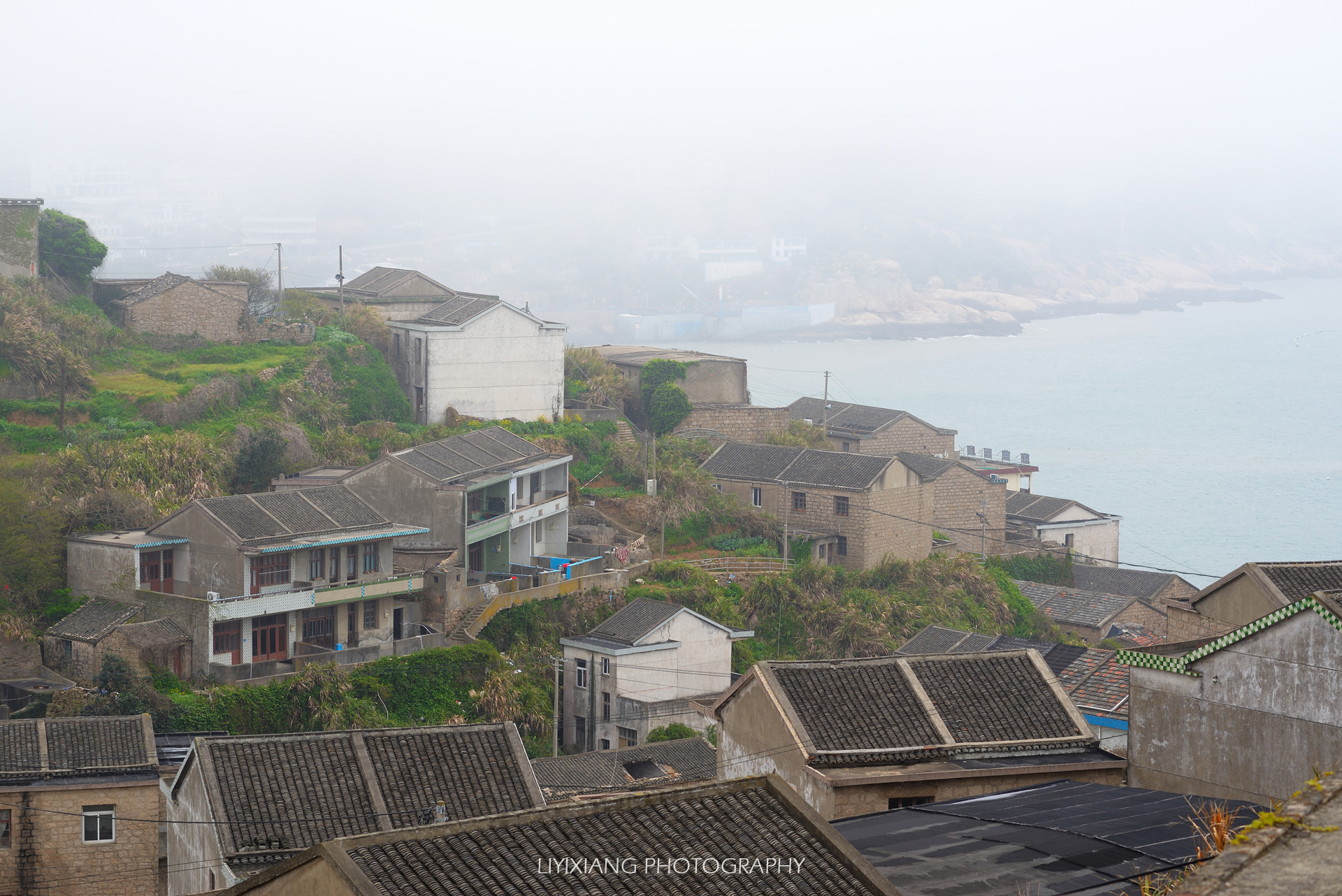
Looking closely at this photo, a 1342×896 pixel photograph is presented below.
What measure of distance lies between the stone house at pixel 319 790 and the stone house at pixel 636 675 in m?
14.4

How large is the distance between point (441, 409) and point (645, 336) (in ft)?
420

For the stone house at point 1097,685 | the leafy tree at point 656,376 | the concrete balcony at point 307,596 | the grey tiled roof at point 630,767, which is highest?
the leafy tree at point 656,376

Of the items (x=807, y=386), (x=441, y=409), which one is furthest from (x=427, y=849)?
(x=807, y=386)

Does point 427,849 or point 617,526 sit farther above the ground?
point 427,849

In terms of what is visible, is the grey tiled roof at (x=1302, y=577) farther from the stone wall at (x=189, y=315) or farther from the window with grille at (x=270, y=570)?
the stone wall at (x=189, y=315)

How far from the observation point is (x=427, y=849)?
25.5ft

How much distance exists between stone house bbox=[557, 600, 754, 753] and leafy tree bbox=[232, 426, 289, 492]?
942cm

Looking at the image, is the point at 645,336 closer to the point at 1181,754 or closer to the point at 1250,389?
the point at 1250,389

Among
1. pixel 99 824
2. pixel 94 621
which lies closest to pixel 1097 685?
pixel 99 824

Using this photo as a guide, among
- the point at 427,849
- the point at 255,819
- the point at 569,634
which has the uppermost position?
the point at 427,849

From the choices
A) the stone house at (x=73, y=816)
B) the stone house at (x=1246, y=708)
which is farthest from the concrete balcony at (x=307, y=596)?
the stone house at (x=1246, y=708)

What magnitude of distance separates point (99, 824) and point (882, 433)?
113 ft

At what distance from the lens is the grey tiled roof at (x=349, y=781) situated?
14750 mm

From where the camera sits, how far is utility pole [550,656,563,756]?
1173 inches
